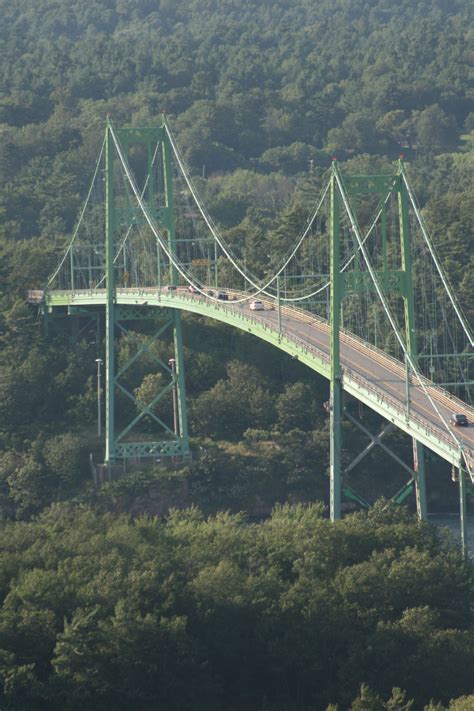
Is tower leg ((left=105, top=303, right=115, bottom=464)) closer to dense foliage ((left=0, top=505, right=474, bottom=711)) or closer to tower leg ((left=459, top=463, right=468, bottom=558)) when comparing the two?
dense foliage ((left=0, top=505, right=474, bottom=711))

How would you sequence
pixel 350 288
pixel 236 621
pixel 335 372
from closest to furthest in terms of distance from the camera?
pixel 236 621 → pixel 335 372 → pixel 350 288

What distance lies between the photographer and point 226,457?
66812 millimetres

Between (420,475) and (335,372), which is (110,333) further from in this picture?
(420,475)

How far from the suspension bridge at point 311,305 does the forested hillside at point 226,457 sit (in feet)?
3.87

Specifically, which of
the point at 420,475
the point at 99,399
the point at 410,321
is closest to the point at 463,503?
the point at 420,475

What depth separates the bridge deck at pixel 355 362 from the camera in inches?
1951

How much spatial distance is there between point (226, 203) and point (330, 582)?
2152 inches

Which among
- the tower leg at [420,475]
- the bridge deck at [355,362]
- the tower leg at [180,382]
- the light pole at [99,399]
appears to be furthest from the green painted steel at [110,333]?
the tower leg at [420,475]

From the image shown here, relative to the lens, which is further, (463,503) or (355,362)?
(355,362)

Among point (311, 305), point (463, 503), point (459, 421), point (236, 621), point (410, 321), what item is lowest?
point (236, 621)

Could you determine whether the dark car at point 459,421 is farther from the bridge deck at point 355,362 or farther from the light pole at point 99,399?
the light pole at point 99,399

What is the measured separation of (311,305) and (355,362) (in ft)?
42.1

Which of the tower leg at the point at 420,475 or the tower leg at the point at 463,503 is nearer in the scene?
the tower leg at the point at 463,503

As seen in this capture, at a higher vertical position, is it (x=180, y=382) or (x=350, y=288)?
(x=350, y=288)
